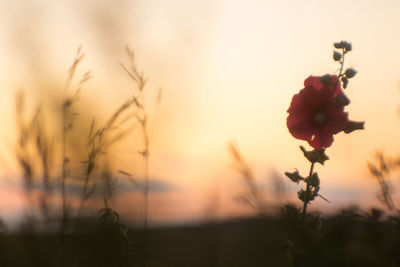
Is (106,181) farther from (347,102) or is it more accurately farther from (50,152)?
(347,102)

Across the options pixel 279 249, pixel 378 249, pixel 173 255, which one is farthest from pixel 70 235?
pixel 173 255

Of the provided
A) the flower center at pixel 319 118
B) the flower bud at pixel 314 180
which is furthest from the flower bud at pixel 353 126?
the flower bud at pixel 314 180

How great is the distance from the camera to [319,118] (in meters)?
2.21

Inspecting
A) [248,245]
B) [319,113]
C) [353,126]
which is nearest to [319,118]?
[319,113]

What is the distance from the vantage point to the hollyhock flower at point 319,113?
2.07m

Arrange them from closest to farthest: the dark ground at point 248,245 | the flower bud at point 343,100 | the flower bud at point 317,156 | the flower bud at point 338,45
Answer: the dark ground at point 248,245, the flower bud at point 343,100, the flower bud at point 317,156, the flower bud at point 338,45

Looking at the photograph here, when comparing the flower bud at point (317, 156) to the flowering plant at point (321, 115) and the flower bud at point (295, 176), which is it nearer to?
the flowering plant at point (321, 115)

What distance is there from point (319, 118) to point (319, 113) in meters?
0.03

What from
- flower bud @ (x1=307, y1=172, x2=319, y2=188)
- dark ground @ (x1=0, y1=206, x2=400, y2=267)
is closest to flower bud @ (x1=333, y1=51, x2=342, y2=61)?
flower bud @ (x1=307, y1=172, x2=319, y2=188)

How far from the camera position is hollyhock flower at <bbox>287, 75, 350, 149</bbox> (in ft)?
6.78

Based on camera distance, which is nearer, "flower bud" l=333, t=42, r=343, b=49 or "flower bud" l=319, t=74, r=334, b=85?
"flower bud" l=319, t=74, r=334, b=85

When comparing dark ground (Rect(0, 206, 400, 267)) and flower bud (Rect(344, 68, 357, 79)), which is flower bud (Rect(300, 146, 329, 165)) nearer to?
dark ground (Rect(0, 206, 400, 267))

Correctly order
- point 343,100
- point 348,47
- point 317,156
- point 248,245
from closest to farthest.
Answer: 1. point 343,100
2. point 317,156
3. point 348,47
4. point 248,245

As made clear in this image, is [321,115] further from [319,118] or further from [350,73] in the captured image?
[350,73]
